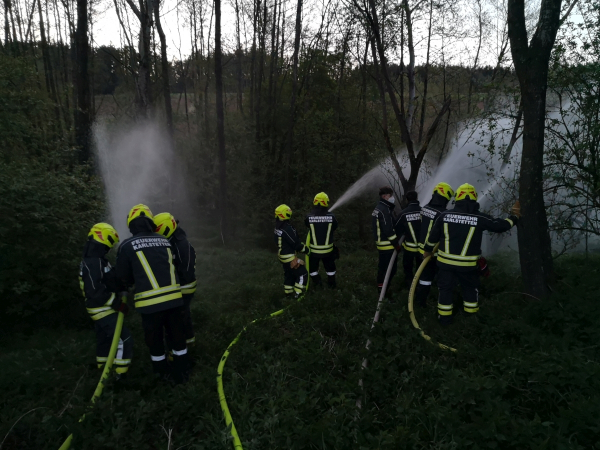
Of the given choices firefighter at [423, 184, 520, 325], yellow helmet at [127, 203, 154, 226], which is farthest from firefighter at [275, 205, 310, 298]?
yellow helmet at [127, 203, 154, 226]

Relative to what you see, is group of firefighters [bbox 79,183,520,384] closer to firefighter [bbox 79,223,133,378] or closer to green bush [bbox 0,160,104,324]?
firefighter [bbox 79,223,133,378]

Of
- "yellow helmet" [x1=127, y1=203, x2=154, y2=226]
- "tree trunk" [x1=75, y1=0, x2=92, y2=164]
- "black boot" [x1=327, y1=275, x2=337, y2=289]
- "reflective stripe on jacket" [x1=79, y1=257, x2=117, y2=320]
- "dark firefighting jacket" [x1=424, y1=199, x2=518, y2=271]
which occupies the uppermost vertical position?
"tree trunk" [x1=75, y1=0, x2=92, y2=164]

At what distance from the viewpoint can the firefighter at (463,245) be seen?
5461 mm

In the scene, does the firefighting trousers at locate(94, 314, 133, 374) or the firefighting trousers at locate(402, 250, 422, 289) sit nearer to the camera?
the firefighting trousers at locate(94, 314, 133, 374)

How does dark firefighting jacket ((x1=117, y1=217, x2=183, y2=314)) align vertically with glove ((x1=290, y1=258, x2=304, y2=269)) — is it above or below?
above

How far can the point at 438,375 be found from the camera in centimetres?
418

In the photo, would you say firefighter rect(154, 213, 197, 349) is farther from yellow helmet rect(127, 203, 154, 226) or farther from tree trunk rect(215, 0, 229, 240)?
tree trunk rect(215, 0, 229, 240)

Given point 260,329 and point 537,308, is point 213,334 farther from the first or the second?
→ point 537,308

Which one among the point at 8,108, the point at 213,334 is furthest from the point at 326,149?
the point at 213,334

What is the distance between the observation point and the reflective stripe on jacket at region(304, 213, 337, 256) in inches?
303

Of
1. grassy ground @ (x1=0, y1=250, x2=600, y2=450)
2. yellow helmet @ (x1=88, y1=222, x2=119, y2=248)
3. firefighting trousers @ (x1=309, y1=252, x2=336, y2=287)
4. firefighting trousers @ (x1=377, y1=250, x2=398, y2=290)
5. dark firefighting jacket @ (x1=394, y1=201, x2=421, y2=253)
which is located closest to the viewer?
grassy ground @ (x1=0, y1=250, x2=600, y2=450)

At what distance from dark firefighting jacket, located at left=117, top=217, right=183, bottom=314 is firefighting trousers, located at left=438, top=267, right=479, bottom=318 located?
12.1ft

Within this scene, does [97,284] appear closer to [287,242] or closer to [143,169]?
[287,242]

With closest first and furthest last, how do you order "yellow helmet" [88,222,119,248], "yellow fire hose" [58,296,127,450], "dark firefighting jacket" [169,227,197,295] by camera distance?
1. "yellow fire hose" [58,296,127,450]
2. "yellow helmet" [88,222,119,248]
3. "dark firefighting jacket" [169,227,197,295]
